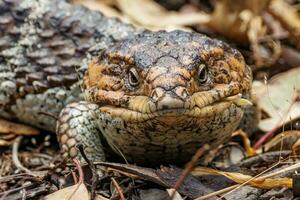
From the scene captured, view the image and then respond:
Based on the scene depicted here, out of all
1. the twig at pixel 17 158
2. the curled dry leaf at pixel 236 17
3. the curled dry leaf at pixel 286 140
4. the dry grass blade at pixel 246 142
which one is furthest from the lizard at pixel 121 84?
the curled dry leaf at pixel 236 17

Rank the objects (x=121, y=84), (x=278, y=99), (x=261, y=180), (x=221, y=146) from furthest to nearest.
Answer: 1. (x=278, y=99)
2. (x=221, y=146)
3. (x=121, y=84)
4. (x=261, y=180)

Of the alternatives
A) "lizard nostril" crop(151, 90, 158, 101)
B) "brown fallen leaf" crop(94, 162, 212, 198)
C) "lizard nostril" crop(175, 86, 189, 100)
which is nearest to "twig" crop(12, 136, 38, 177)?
"brown fallen leaf" crop(94, 162, 212, 198)

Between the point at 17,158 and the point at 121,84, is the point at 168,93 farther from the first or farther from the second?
the point at 17,158

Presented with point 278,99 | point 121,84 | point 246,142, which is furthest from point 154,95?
point 278,99

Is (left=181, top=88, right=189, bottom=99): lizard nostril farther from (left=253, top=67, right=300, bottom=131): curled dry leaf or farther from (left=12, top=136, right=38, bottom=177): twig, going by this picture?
(left=253, top=67, right=300, bottom=131): curled dry leaf

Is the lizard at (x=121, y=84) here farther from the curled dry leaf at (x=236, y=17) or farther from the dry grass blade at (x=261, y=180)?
the curled dry leaf at (x=236, y=17)

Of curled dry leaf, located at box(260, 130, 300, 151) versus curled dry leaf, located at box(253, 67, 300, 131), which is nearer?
curled dry leaf, located at box(260, 130, 300, 151)
